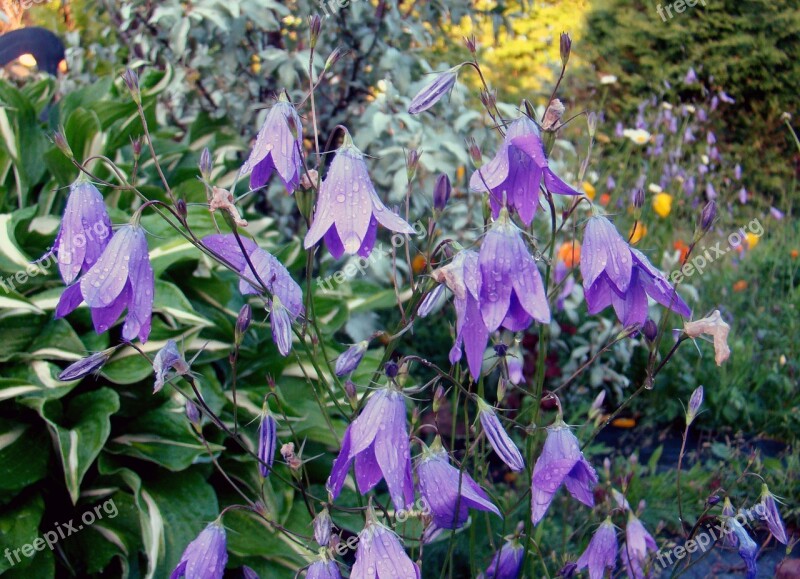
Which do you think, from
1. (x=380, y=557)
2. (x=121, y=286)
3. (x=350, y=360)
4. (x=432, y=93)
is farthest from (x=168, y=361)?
(x=432, y=93)

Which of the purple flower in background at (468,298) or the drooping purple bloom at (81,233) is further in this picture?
the drooping purple bloom at (81,233)

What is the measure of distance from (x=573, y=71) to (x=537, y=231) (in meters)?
3.76

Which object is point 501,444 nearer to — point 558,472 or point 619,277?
point 558,472

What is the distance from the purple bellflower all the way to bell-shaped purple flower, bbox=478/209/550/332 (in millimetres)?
96

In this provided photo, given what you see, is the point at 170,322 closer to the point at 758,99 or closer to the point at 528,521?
the point at 528,521

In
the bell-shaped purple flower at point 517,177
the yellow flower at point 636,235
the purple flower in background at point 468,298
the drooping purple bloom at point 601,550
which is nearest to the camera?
the purple flower in background at point 468,298

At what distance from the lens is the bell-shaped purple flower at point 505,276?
0.85 m

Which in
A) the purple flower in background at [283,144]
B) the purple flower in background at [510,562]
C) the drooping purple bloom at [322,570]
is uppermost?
the purple flower in background at [283,144]

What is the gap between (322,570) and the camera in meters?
0.88

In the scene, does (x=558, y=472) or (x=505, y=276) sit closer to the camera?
(x=505, y=276)

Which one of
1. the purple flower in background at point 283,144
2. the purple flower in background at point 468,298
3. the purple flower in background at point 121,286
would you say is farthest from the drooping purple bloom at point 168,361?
the purple flower in background at point 468,298

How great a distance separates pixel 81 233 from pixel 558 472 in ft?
2.17

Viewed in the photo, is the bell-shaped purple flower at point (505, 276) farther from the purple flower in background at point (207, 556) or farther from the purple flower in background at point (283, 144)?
the purple flower in background at point (207, 556)

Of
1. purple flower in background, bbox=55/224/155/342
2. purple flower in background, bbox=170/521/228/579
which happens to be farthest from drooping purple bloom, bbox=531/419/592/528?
purple flower in background, bbox=55/224/155/342
